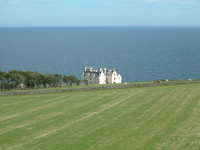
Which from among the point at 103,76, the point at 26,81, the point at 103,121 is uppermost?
the point at 103,76

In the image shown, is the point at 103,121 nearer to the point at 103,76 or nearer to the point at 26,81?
the point at 26,81

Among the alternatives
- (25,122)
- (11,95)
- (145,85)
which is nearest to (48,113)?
(25,122)

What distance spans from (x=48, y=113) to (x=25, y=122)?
5.39m

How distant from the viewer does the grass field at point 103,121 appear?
32281mm

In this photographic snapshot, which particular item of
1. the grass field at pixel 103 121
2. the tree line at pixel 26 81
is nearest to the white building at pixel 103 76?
the tree line at pixel 26 81

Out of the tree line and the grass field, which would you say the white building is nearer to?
the tree line

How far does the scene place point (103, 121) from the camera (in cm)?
4091

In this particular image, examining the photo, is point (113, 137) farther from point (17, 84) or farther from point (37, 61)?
point (37, 61)

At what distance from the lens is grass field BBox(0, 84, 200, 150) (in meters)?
32.3

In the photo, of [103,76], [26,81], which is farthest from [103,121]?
[103,76]

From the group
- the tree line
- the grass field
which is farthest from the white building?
the grass field

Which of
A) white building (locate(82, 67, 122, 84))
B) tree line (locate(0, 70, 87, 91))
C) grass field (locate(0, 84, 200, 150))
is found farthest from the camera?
white building (locate(82, 67, 122, 84))

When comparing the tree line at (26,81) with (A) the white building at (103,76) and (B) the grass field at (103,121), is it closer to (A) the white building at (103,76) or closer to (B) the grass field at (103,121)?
(B) the grass field at (103,121)

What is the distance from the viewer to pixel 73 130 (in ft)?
121
